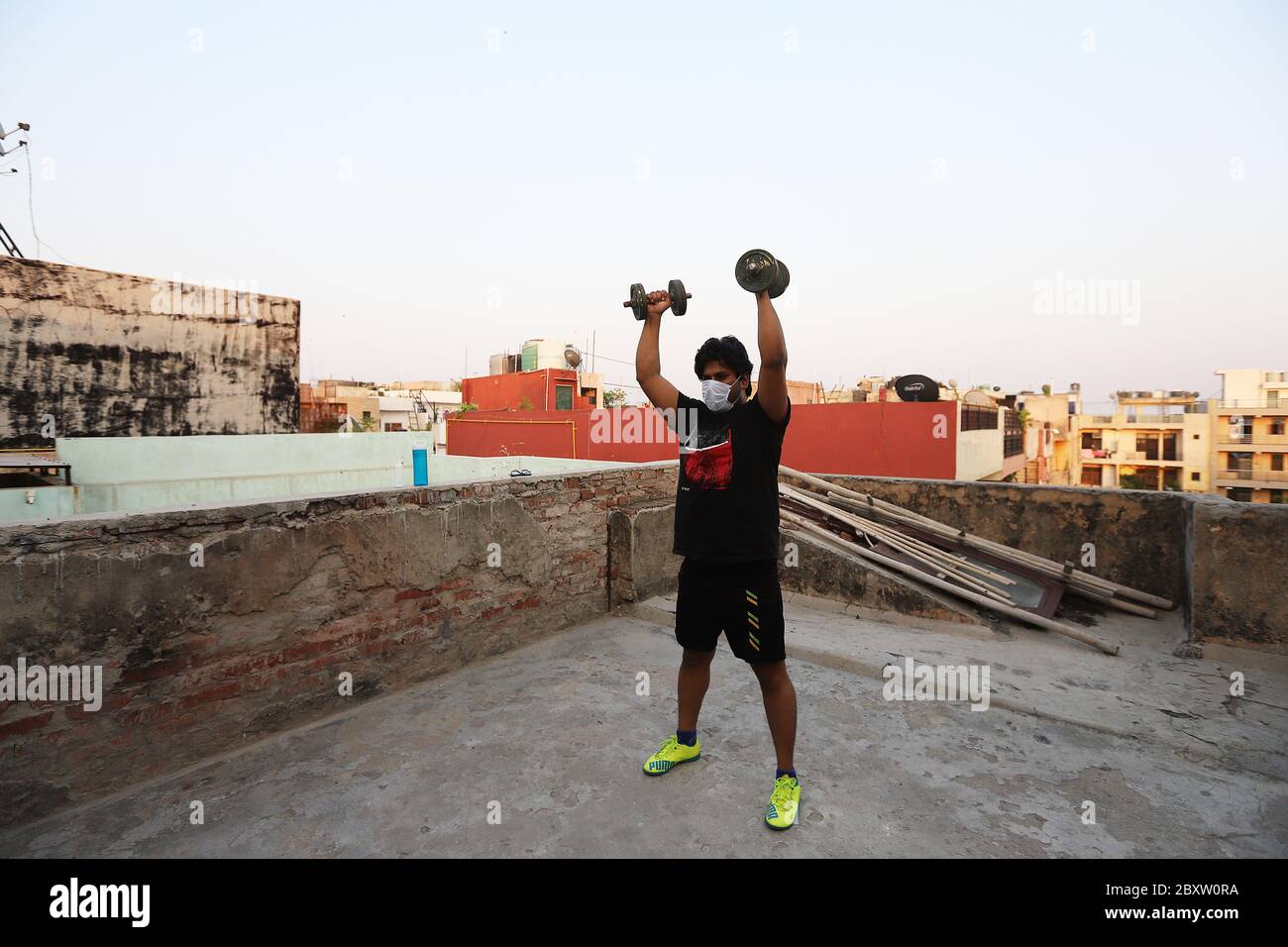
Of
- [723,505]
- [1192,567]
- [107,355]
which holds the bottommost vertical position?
[1192,567]

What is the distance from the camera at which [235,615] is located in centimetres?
285

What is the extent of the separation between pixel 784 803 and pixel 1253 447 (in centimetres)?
4872

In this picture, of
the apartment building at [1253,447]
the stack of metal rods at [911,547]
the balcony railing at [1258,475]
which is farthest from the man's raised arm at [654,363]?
the balcony railing at [1258,475]

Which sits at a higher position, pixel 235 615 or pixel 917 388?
pixel 917 388

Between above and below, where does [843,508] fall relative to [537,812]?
above

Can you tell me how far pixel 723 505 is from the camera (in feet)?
7.78

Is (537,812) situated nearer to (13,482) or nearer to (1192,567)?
(1192,567)

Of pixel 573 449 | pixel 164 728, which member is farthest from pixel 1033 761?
pixel 573 449

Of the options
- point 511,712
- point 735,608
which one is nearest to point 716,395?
point 735,608

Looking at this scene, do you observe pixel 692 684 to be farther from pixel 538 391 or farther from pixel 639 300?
pixel 538 391

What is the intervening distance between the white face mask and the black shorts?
0.58 metres

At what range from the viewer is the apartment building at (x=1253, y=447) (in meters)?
36.0
